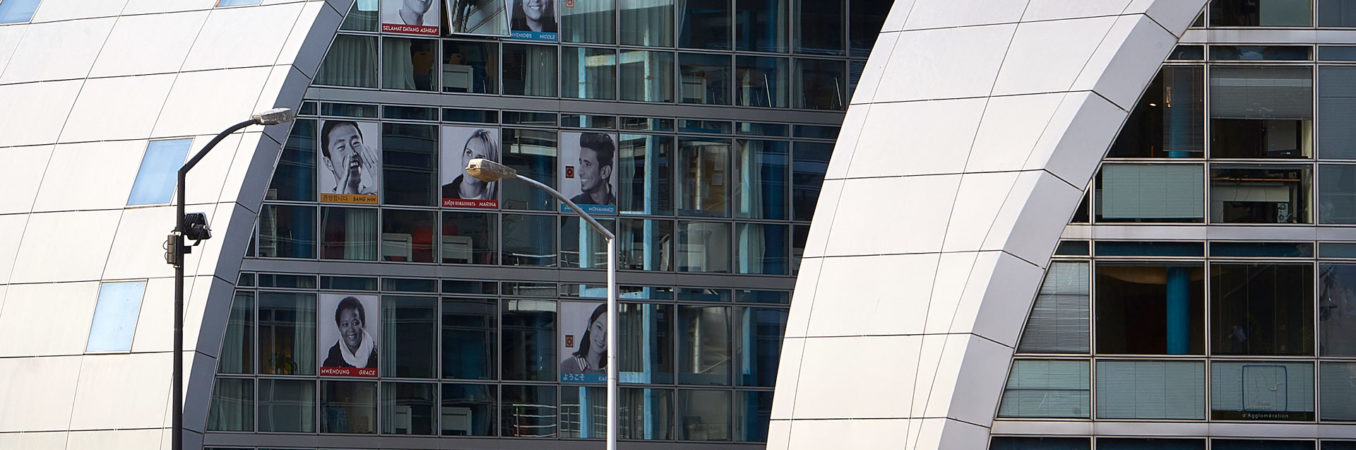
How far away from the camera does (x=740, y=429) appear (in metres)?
32.6

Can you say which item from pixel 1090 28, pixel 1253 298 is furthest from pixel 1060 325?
pixel 1090 28

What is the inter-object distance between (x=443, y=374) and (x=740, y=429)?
598 cm

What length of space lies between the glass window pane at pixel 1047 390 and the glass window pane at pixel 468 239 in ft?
41.2

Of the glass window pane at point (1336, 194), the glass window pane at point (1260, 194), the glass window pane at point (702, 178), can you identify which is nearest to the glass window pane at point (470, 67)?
the glass window pane at point (702, 178)

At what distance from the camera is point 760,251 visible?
109 ft

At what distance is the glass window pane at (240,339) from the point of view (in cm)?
3131

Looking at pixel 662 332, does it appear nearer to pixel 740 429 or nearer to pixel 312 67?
pixel 740 429

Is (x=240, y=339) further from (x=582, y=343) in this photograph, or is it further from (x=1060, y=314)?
(x=1060, y=314)

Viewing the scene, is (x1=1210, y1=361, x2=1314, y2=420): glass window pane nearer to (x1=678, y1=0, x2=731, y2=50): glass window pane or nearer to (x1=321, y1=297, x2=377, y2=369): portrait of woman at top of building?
(x1=678, y1=0, x2=731, y2=50): glass window pane

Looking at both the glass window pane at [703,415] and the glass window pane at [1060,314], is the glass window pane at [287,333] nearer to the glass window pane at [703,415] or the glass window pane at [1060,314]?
the glass window pane at [703,415]

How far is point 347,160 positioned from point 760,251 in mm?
8417

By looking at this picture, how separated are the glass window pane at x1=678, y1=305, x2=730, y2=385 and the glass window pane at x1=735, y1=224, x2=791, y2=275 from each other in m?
1.26

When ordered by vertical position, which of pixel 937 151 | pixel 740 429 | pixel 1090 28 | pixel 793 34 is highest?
pixel 793 34

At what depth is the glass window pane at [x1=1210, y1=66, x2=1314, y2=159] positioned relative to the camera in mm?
23250
